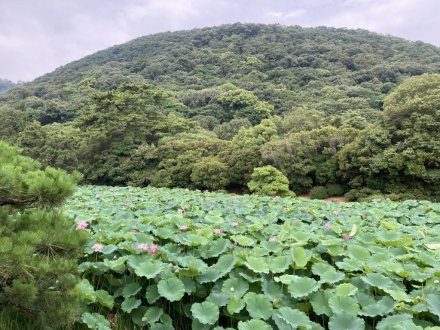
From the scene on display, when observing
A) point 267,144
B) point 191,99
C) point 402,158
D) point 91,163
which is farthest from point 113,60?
point 402,158

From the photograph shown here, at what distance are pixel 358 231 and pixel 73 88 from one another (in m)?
52.6

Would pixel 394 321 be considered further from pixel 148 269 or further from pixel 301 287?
→ pixel 148 269

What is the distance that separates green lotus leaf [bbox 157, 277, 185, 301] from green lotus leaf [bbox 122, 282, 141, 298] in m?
0.22

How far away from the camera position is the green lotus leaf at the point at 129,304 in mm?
2499

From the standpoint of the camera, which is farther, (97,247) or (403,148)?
(403,148)

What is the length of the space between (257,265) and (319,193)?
1544 cm

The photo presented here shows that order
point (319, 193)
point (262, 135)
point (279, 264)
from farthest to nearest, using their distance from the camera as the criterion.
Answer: point (262, 135) < point (319, 193) < point (279, 264)

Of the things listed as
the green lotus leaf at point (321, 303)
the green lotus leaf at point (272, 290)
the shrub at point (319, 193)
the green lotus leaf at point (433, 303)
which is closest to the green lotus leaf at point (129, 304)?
the green lotus leaf at point (272, 290)

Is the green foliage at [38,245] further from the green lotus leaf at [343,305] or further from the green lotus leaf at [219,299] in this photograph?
the green lotus leaf at [343,305]

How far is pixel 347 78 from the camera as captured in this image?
46156mm

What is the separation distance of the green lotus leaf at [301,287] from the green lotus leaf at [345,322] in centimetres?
23

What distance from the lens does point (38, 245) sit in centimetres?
194

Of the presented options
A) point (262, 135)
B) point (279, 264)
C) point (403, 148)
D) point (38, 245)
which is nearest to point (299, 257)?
point (279, 264)

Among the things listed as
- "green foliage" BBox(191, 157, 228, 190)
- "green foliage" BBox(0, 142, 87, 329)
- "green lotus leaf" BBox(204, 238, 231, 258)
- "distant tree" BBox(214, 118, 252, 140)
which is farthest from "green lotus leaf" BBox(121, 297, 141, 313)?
"distant tree" BBox(214, 118, 252, 140)
